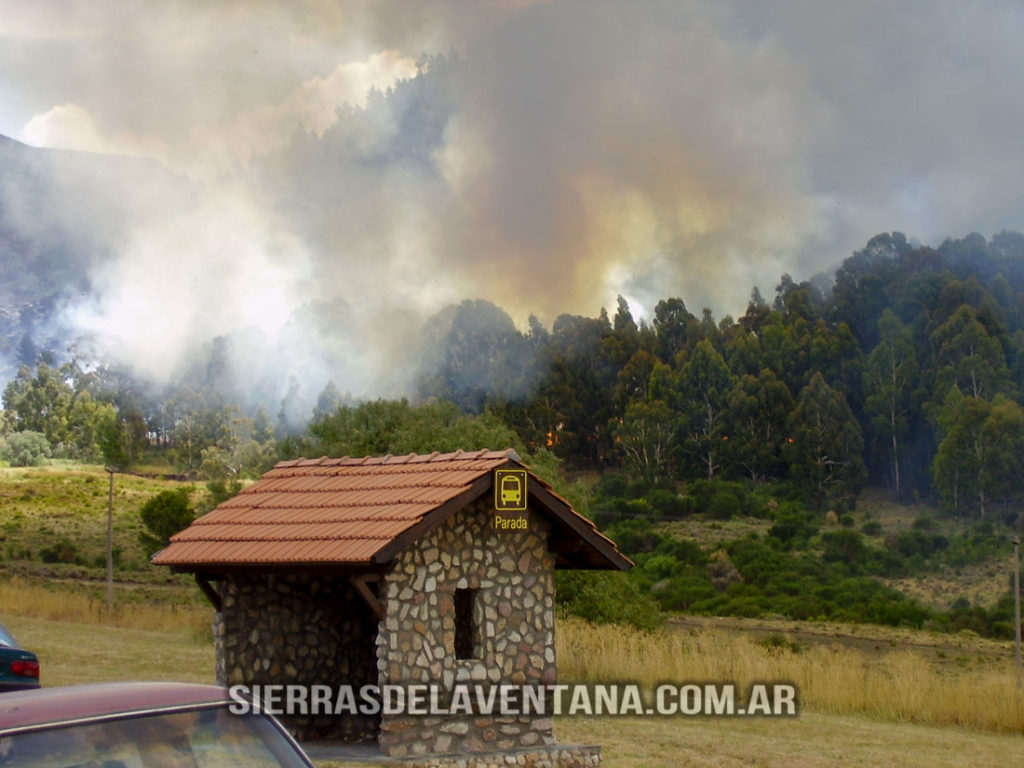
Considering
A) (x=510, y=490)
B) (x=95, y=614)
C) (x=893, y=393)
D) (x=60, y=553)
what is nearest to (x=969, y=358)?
(x=893, y=393)

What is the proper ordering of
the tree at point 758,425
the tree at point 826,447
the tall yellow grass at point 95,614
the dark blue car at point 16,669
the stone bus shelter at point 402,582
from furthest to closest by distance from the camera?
the tree at point 758,425, the tree at point 826,447, the tall yellow grass at point 95,614, the stone bus shelter at point 402,582, the dark blue car at point 16,669

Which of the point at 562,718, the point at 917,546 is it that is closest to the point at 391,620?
the point at 562,718

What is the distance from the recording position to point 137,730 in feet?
13.2

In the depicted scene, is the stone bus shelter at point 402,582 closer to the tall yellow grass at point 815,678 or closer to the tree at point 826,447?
the tall yellow grass at point 815,678

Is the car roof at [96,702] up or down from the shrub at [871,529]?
up

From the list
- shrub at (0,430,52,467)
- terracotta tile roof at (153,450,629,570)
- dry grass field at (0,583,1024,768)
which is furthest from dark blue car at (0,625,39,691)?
shrub at (0,430,52,467)

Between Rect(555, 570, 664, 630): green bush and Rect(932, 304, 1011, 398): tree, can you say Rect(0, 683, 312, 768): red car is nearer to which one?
Rect(555, 570, 664, 630): green bush

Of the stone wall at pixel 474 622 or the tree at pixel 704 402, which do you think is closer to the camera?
the stone wall at pixel 474 622

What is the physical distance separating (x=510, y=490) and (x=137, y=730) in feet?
29.1

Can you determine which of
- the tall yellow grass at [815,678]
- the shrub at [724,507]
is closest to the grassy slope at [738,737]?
the tall yellow grass at [815,678]

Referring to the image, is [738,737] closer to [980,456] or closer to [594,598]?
[594,598]

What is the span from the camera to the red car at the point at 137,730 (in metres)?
3.88

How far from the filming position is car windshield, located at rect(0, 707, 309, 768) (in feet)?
12.7

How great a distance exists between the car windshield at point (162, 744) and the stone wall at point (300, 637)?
9.50 m
